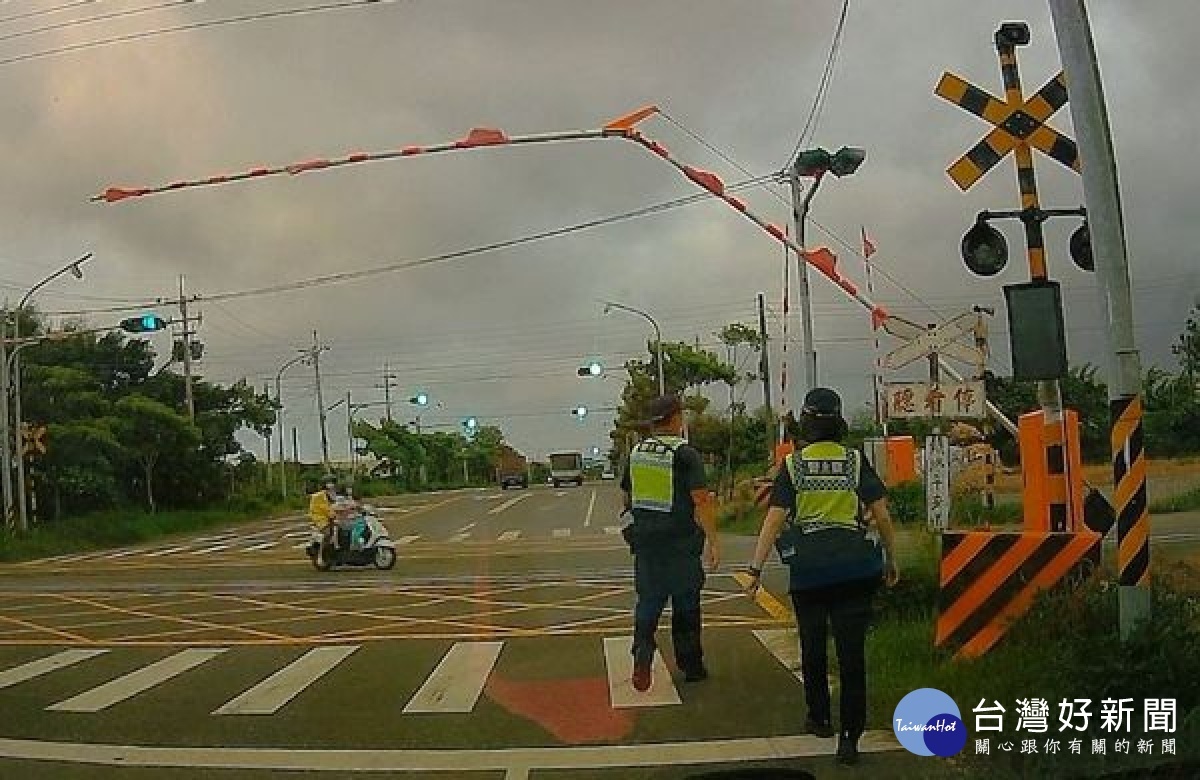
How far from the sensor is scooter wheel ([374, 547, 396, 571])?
22750 millimetres

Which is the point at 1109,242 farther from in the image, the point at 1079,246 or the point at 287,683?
the point at 287,683

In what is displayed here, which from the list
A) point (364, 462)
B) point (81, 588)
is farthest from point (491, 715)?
point (364, 462)

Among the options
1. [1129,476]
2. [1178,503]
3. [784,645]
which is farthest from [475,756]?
[1178,503]

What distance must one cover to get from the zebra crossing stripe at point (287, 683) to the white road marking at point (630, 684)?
2.17 metres

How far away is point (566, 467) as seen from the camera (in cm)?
9062

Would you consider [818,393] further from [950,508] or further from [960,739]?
[950,508]

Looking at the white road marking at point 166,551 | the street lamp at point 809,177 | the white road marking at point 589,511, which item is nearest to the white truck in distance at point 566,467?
the white road marking at point 589,511

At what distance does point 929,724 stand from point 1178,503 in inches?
850

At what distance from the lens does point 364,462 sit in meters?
107

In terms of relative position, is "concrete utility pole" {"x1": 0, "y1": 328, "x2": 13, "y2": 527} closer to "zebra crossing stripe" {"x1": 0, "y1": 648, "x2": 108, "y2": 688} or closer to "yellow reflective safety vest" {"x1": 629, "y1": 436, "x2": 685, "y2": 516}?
"zebra crossing stripe" {"x1": 0, "y1": 648, "x2": 108, "y2": 688}

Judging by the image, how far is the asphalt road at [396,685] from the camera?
713 centimetres

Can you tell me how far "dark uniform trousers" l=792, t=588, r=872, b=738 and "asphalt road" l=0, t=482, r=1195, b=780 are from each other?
0.22 metres

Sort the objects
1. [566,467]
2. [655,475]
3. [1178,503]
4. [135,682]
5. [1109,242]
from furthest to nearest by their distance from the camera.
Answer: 1. [566,467]
2. [1178,503]
3. [135,682]
4. [655,475]
5. [1109,242]

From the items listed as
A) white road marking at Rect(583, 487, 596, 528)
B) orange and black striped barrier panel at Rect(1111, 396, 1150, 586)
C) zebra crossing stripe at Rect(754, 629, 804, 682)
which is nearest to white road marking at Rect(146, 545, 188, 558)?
white road marking at Rect(583, 487, 596, 528)
